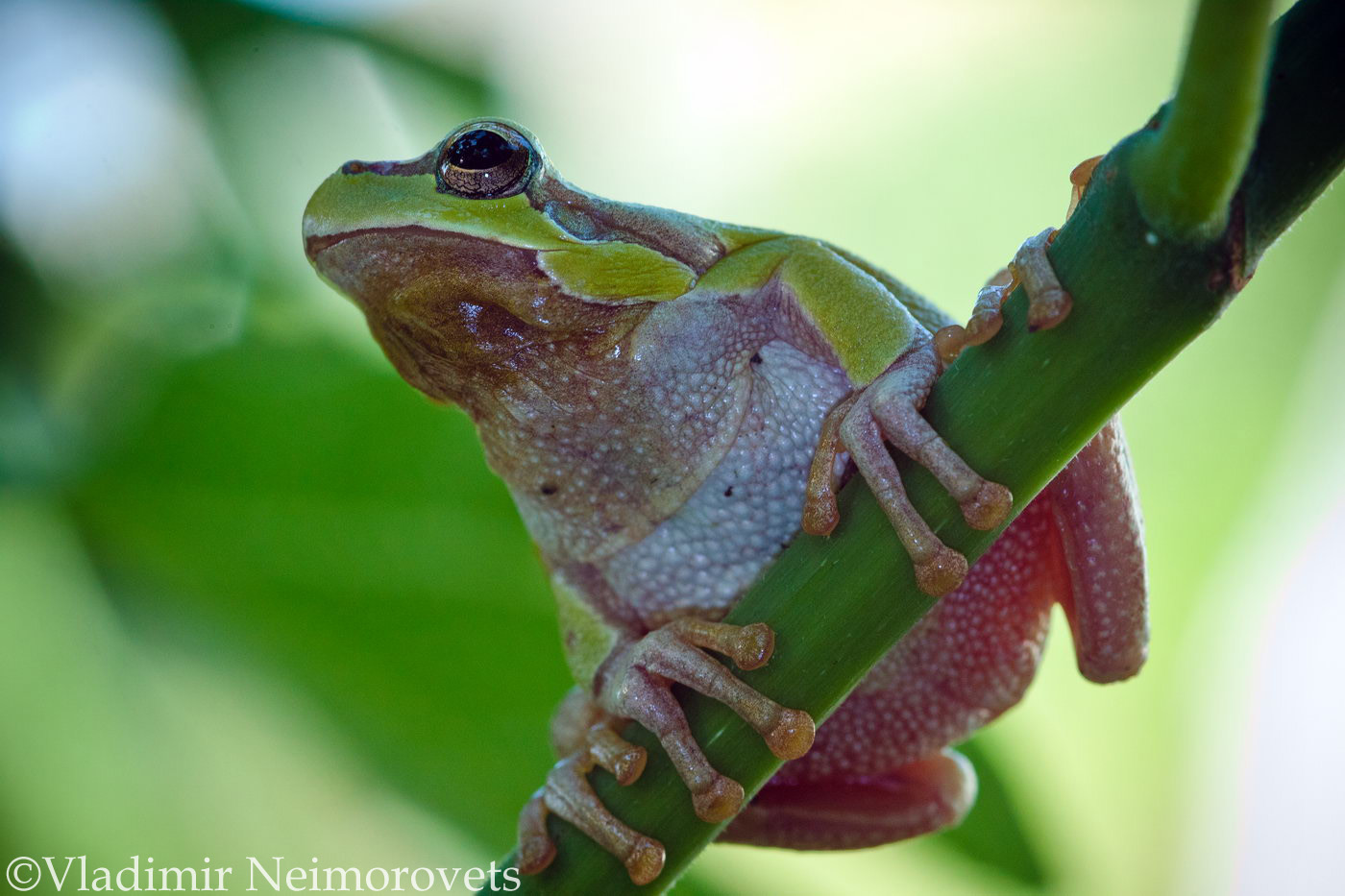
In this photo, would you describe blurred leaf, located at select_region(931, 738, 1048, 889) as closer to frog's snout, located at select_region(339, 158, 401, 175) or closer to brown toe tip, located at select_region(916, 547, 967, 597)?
brown toe tip, located at select_region(916, 547, 967, 597)

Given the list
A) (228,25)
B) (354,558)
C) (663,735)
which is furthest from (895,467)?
(228,25)

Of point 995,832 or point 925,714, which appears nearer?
point 925,714

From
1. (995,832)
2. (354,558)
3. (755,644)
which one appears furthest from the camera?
(354,558)

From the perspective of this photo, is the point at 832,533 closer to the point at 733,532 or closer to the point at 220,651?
the point at 733,532

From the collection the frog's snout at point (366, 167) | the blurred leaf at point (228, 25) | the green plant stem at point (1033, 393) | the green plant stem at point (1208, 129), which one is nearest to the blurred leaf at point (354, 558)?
the blurred leaf at point (228, 25)

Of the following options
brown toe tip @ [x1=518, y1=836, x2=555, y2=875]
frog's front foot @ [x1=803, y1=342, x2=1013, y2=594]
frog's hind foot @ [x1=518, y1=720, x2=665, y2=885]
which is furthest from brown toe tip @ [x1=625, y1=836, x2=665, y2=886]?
frog's front foot @ [x1=803, y1=342, x2=1013, y2=594]

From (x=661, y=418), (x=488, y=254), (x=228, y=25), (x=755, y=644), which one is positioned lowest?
(x=755, y=644)

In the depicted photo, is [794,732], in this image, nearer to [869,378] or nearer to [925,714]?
[869,378]

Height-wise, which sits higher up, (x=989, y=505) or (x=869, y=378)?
(x=869, y=378)

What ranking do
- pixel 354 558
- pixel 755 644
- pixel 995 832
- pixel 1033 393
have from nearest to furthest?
pixel 1033 393 < pixel 755 644 < pixel 995 832 < pixel 354 558
